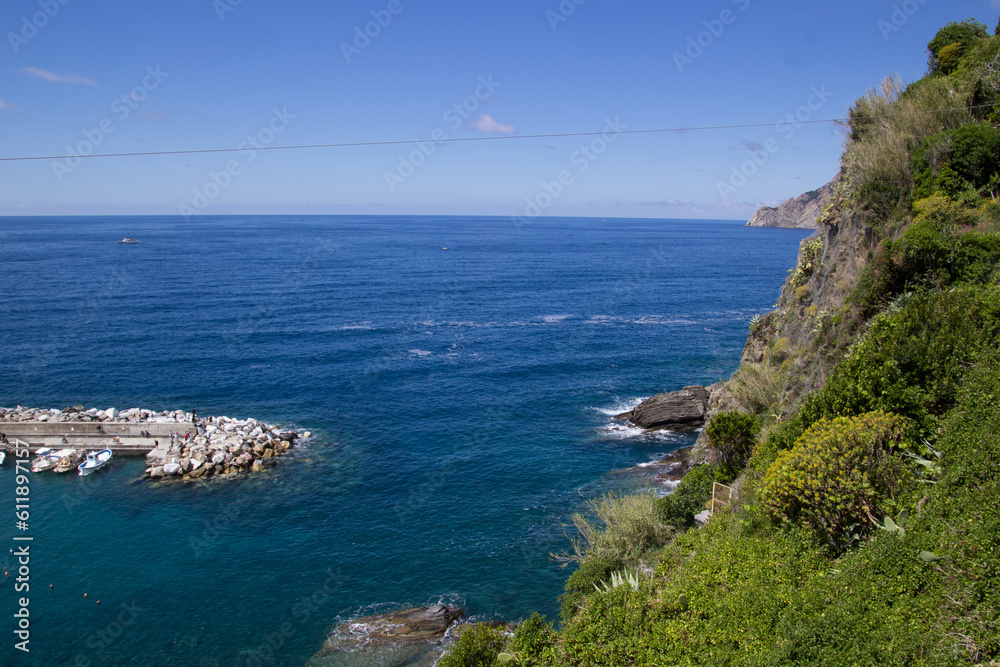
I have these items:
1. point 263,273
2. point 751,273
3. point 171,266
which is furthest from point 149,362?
point 751,273

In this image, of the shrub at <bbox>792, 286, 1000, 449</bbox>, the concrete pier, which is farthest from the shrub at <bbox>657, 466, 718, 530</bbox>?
the concrete pier

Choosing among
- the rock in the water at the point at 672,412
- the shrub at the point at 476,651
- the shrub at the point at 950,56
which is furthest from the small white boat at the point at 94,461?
the shrub at the point at 950,56

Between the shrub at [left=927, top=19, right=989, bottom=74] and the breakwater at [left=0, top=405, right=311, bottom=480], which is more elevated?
the shrub at [left=927, top=19, right=989, bottom=74]

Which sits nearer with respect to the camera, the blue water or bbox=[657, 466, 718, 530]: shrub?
bbox=[657, 466, 718, 530]: shrub

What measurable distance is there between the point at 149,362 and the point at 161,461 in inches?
931

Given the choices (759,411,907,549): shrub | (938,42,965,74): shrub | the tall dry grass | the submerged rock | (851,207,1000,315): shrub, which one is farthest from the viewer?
(938,42,965,74): shrub

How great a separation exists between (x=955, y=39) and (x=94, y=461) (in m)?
61.7

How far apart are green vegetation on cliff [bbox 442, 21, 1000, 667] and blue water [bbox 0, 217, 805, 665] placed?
1069cm

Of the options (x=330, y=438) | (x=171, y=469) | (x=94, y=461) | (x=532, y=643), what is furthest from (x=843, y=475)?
(x=94, y=461)

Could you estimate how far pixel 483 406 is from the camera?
5094 cm

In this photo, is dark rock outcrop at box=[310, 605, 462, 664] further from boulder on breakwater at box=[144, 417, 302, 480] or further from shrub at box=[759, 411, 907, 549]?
boulder on breakwater at box=[144, 417, 302, 480]

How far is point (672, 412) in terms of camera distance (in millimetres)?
47500

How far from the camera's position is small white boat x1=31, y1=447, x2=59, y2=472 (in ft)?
129

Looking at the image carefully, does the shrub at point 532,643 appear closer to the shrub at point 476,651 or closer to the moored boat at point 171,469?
the shrub at point 476,651
